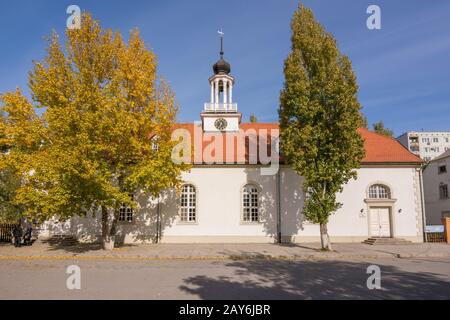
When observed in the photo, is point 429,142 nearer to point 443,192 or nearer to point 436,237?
point 443,192

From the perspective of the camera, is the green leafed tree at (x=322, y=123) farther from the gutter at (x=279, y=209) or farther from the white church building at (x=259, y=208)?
the white church building at (x=259, y=208)

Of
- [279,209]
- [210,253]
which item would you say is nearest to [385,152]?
[279,209]

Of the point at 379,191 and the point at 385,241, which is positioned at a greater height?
the point at 379,191

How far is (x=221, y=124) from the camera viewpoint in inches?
1154

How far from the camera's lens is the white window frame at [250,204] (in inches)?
949

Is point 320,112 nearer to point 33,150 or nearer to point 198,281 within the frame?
point 198,281

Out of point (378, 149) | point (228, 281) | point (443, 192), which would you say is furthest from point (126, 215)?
point (443, 192)

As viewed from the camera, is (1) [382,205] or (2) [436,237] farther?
(2) [436,237]

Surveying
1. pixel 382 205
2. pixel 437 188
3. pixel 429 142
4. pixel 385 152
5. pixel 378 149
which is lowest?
pixel 382 205

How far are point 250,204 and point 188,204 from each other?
4543mm

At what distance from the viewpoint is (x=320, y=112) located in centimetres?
1973

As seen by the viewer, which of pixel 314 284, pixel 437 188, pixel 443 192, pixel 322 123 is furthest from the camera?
pixel 437 188

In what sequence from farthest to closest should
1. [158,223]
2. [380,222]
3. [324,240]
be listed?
[380,222]
[158,223]
[324,240]
